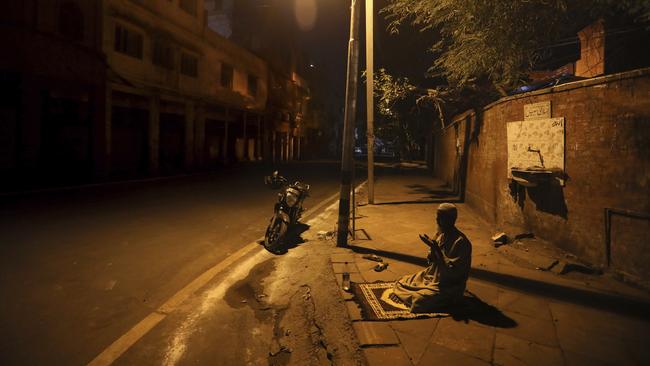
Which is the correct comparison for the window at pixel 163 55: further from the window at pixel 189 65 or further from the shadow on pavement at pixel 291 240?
the shadow on pavement at pixel 291 240

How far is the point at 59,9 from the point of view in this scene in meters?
15.2

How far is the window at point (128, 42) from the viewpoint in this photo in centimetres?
1839

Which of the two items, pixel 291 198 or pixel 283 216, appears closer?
pixel 283 216

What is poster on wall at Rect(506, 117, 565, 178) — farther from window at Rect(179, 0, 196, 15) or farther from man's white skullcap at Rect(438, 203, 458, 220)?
window at Rect(179, 0, 196, 15)

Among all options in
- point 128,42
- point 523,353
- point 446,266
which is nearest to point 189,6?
point 128,42

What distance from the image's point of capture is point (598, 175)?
5.56 meters

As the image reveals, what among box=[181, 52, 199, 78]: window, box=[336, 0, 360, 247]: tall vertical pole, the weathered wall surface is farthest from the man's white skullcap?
box=[181, 52, 199, 78]: window

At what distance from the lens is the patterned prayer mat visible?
164 inches

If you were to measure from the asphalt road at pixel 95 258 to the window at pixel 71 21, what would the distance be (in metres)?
7.59

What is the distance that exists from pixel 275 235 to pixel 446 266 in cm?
382

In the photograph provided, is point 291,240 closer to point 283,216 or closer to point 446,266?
point 283,216

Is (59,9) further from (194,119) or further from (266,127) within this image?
(266,127)

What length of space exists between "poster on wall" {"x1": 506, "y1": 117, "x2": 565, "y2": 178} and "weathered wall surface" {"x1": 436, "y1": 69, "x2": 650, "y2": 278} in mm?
168

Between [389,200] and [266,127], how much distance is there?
74.7 ft
